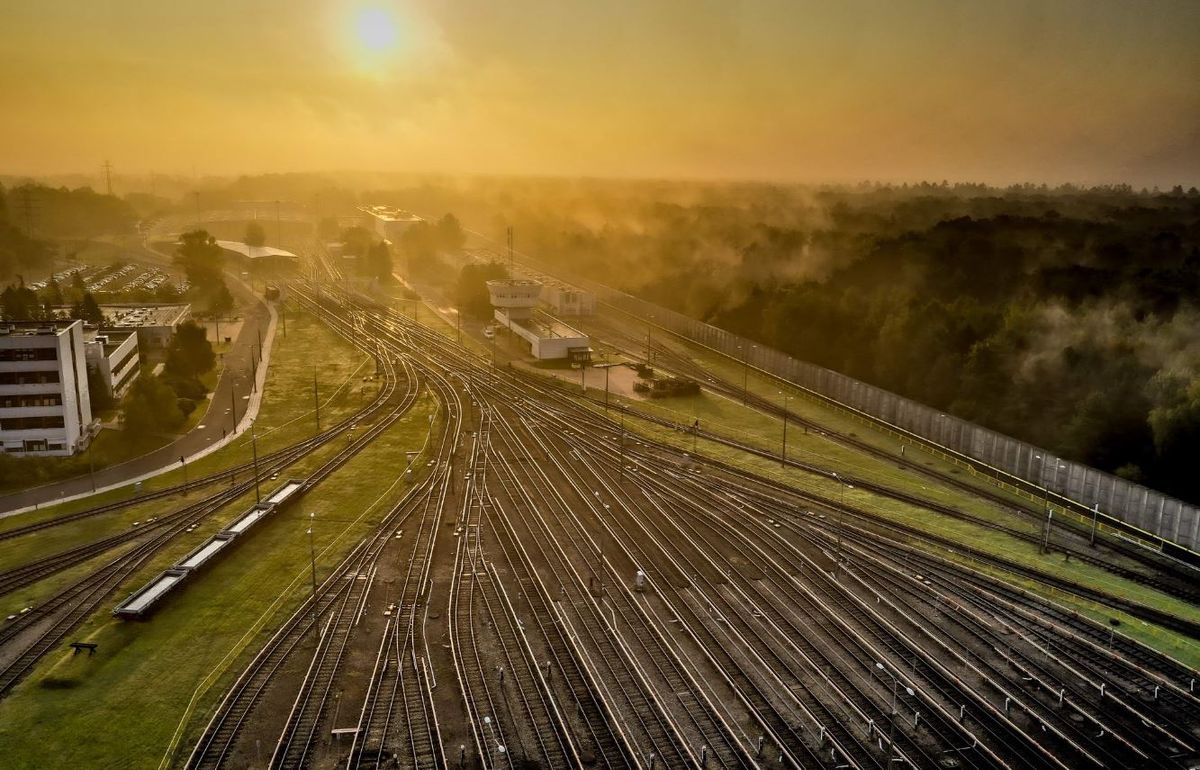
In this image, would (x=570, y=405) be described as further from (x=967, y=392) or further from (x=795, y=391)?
(x=967, y=392)

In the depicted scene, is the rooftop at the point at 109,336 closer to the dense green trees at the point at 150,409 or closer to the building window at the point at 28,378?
the dense green trees at the point at 150,409

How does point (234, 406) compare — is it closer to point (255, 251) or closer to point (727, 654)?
point (727, 654)

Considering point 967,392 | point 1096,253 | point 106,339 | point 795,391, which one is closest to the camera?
point 967,392

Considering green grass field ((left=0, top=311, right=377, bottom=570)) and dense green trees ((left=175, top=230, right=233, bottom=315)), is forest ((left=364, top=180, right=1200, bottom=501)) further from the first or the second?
dense green trees ((left=175, top=230, right=233, bottom=315))

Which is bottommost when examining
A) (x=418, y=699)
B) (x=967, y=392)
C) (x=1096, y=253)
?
(x=418, y=699)

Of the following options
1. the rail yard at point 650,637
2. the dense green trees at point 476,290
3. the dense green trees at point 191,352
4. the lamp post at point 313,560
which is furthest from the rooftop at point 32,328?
the dense green trees at point 476,290

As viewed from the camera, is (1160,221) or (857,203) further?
(857,203)

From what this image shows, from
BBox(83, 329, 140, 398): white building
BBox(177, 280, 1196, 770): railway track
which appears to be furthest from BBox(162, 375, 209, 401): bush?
BBox(177, 280, 1196, 770): railway track

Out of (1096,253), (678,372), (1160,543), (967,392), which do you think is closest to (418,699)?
(1160,543)
